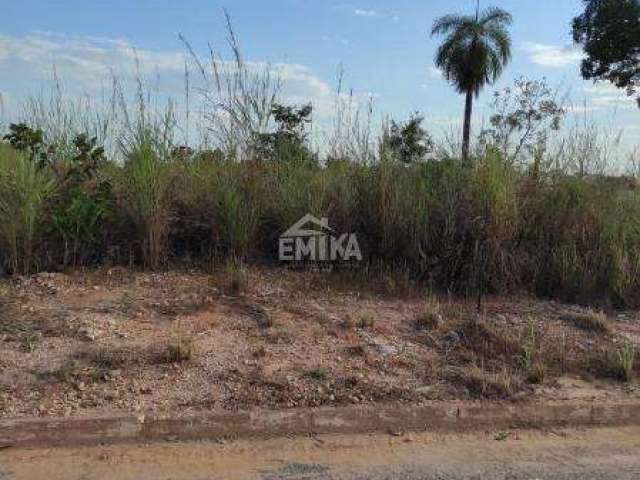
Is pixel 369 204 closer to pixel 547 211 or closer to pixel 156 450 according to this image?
pixel 547 211

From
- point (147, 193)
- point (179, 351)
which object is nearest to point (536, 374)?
point (179, 351)

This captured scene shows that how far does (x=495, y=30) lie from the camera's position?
3278cm

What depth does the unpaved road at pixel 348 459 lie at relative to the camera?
12.2 ft

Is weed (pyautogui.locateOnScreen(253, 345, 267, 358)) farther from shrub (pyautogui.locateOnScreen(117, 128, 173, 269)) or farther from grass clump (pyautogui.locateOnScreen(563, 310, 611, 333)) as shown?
grass clump (pyautogui.locateOnScreen(563, 310, 611, 333))

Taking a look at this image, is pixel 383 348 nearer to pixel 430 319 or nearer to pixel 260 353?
pixel 430 319

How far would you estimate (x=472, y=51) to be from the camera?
105 feet

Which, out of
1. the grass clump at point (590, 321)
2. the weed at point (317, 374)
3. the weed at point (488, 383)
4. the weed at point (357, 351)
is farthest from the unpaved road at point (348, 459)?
the grass clump at point (590, 321)

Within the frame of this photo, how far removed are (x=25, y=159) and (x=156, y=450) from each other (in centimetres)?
366

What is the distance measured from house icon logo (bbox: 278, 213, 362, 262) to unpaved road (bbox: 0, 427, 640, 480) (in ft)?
9.83

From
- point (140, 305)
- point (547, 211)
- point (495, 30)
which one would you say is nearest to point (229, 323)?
point (140, 305)

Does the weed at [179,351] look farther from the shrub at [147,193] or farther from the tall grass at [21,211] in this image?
the tall grass at [21,211]

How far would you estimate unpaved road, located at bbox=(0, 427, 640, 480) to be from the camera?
12.2 ft

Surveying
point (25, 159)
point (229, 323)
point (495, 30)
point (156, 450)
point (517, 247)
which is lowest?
point (156, 450)

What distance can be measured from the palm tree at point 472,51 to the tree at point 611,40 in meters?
4.65
